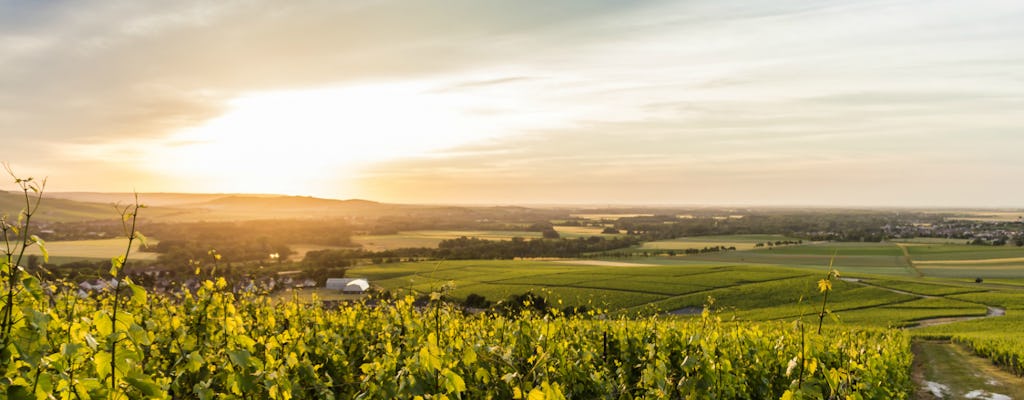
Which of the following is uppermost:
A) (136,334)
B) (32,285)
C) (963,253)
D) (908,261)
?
(32,285)

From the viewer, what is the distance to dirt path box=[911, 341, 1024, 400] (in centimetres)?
1948

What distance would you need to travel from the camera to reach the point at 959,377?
77.3ft

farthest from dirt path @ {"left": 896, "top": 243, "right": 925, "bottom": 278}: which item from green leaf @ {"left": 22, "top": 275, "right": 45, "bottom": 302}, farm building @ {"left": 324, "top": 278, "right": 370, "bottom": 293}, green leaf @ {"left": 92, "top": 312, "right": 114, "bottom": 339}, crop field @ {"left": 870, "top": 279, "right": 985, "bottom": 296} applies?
green leaf @ {"left": 22, "top": 275, "right": 45, "bottom": 302}

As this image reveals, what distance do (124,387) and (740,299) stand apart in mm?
70862

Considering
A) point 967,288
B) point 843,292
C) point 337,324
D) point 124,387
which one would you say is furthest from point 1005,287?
point 124,387

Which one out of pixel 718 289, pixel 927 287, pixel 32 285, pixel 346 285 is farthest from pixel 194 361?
pixel 927 287

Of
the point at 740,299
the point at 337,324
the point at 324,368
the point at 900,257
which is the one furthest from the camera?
the point at 900,257

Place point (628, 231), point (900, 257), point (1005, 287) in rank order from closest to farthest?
1. point (1005, 287)
2. point (900, 257)
3. point (628, 231)

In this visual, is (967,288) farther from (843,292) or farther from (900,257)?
(900,257)

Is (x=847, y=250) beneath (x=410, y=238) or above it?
beneath

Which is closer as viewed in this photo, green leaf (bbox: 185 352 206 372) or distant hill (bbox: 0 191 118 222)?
green leaf (bbox: 185 352 206 372)

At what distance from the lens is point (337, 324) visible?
1142 centimetres

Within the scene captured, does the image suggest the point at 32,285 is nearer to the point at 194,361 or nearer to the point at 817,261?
the point at 194,361

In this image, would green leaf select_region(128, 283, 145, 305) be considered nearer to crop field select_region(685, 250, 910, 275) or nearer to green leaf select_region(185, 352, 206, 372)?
green leaf select_region(185, 352, 206, 372)
